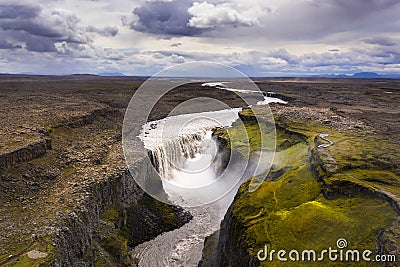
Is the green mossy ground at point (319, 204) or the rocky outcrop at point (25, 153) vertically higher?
the rocky outcrop at point (25, 153)

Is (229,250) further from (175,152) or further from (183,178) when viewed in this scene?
(175,152)

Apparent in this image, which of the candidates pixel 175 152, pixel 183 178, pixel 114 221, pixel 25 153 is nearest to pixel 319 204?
pixel 114 221

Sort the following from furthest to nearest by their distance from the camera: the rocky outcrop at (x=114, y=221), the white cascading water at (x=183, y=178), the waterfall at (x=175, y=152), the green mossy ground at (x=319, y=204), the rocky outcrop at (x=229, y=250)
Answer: the waterfall at (x=175, y=152)
the white cascading water at (x=183, y=178)
the rocky outcrop at (x=114, y=221)
the rocky outcrop at (x=229, y=250)
the green mossy ground at (x=319, y=204)

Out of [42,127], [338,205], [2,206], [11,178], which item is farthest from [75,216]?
[42,127]

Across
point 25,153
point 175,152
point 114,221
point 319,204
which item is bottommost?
point 114,221

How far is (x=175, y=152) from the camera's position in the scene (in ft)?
208

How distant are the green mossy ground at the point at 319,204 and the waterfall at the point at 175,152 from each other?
19711 mm

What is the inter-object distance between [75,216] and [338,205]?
83.1ft

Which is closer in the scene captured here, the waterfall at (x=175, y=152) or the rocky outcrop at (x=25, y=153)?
the rocky outcrop at (x=25, y=153)

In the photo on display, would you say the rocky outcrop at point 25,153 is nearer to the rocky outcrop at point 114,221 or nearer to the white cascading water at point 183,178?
the rocky outcrop at point 114,221

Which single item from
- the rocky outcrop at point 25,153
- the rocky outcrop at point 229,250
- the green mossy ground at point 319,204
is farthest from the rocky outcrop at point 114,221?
the green mossy ground at point 319,204

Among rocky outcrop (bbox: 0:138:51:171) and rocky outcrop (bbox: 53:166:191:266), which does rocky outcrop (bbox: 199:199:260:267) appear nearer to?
rocky outcrop (bbox: 53:166:191:266)

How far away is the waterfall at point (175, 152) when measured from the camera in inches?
2280

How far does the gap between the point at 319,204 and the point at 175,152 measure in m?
35.6
